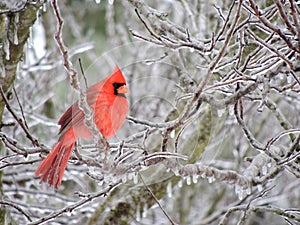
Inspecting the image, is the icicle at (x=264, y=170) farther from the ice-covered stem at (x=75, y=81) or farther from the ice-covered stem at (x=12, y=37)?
the ice-covered stem at (x=12, y=37)

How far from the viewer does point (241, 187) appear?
8.23 feet

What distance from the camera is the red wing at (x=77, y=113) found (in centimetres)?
236

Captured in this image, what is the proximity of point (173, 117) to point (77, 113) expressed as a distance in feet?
3.14

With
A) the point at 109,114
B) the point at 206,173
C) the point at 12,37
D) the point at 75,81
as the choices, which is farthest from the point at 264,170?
the point at 12,37

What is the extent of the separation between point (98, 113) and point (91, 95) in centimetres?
11

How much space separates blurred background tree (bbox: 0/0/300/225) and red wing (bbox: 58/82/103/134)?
12 centimetres

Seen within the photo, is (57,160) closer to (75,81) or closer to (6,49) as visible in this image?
(6,49)

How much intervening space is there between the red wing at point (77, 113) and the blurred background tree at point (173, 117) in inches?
4.8

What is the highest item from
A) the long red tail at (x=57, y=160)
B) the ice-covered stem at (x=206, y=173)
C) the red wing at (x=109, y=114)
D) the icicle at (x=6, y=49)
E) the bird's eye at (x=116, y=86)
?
the icicle at (x=6, y=49)

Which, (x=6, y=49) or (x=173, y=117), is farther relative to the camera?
(x=173, y=117)

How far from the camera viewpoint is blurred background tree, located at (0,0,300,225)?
211 centimetres

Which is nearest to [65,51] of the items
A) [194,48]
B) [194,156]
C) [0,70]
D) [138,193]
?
[194,48]

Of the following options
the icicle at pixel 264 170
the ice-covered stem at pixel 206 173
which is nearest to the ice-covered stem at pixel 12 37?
the ice-covered stem at pixel 206 173

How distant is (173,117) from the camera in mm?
3279
